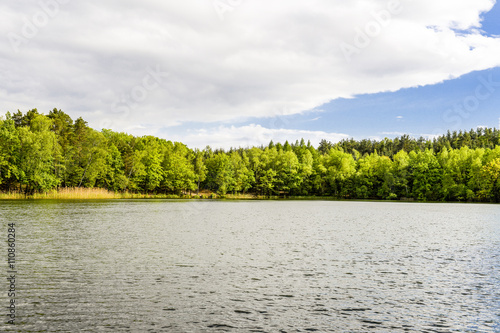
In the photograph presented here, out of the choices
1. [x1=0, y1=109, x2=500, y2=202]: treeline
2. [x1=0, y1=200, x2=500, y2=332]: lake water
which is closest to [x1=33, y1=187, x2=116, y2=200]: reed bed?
[x1=0, y1=109, x2=500, y2=202]: treeline

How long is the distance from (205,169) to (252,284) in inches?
5357

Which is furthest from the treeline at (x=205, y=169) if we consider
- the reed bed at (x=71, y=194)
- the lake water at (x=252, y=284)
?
the lake water at (x=252, y=284)

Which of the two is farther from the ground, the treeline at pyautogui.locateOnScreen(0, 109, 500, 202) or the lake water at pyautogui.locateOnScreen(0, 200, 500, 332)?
the treeline at pyautogui.locateOnScreen(0, 109, 500, 202)

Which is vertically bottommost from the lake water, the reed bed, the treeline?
the lake water

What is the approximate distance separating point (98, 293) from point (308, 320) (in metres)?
8.30

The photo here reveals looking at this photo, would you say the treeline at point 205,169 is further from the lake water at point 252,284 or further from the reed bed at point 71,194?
the lake water at point 252,284

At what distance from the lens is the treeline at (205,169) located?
299ft

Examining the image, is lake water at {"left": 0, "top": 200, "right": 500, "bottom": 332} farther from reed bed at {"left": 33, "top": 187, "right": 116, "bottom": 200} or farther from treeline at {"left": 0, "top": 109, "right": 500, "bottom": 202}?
treeline at {"left": 0, "top": 109, "right": 500, "bottom": 202}

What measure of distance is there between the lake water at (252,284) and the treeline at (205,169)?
72661mm

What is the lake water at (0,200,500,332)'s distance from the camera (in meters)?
11.5

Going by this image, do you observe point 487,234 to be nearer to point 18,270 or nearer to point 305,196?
→ point 18,270

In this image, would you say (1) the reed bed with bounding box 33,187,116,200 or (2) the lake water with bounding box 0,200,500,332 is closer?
(2) the lake water with bounding box 0,200,500,332

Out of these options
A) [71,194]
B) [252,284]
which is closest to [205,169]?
[71,194]

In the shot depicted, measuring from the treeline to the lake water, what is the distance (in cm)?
7266
